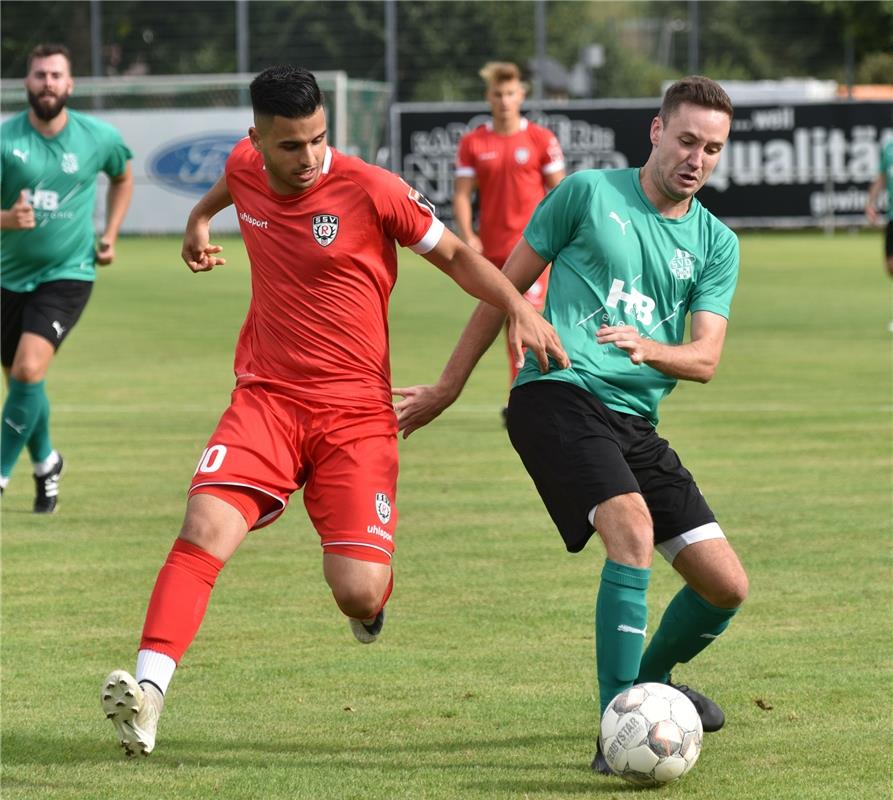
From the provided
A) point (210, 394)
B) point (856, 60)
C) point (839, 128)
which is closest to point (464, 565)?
point (210, 394)

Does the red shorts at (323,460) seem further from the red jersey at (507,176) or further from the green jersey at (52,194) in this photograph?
the red jersey at (507,176)

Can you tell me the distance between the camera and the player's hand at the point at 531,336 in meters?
4.86

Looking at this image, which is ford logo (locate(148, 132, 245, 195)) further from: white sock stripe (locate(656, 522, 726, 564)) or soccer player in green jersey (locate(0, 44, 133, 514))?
white sock stripe (locate(656, 522, 726, 564))

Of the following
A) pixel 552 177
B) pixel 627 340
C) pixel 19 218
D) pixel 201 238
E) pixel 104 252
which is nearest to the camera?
pixel 627 340

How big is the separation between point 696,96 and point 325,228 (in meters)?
1.25

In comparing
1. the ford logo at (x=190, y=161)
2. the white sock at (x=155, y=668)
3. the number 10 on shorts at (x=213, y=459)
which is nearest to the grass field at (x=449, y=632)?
the white sock at (x=155, y=668)

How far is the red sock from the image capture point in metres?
4.68

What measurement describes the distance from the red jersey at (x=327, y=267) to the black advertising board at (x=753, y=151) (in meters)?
28.5

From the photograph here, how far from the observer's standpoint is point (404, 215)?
17.3 feet

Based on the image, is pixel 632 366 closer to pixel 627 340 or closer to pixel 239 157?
pixel 627 340

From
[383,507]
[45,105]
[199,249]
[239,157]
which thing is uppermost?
[239,157]

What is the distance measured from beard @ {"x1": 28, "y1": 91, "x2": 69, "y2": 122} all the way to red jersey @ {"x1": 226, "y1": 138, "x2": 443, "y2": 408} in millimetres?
4160

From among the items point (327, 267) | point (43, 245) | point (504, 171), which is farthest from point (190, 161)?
point (327, 267)

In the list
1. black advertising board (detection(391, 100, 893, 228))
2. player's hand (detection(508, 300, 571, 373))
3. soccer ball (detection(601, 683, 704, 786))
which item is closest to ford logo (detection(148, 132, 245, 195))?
black advertising board (detection(391, 100, 893, 228))
